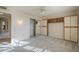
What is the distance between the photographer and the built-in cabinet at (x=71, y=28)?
6.61 m

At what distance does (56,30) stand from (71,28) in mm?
2353

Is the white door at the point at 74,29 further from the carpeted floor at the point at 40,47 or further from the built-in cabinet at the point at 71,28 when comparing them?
the carpeted floor at the point at 40,47

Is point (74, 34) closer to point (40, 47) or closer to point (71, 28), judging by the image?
point (71, 28)

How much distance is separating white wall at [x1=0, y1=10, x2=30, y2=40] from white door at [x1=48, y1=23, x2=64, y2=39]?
2797mm

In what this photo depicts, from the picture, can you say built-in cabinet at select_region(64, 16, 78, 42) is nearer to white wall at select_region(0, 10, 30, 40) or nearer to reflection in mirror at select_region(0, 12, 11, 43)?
white wall at select_region(0, 10, 30, 40)

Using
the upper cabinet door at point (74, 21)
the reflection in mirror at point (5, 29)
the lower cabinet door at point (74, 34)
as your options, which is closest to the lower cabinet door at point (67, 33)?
the lower cabinet door at point (74, 34)

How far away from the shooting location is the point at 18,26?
7.18m

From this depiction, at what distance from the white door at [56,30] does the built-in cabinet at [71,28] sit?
1052mm

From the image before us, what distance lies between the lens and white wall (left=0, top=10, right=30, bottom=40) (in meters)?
6.53

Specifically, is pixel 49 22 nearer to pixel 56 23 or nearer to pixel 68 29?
pixel 56 23

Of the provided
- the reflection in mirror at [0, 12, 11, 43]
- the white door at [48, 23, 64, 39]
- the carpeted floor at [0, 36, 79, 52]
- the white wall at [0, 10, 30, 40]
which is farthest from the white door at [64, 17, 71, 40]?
the reflection in mirror at [0, 12, 11, 43]

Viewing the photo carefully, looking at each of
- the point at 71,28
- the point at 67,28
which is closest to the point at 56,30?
the point at 67,28
